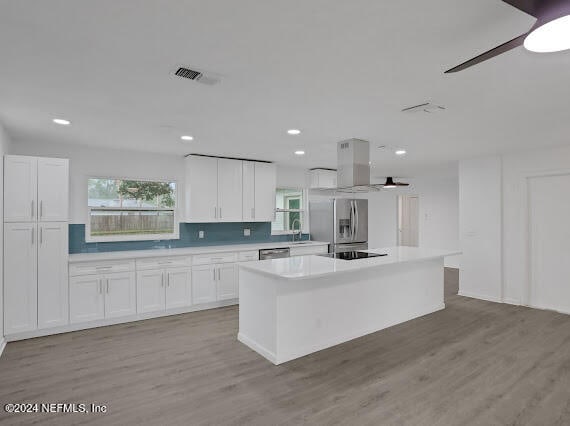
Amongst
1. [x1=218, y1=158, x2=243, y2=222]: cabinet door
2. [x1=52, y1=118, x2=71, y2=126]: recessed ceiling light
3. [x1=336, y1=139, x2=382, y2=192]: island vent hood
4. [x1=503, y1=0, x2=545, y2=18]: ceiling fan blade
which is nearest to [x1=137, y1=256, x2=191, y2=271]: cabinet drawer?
[x1=218, y1=158, x2=243, y2=222]: cabinet door

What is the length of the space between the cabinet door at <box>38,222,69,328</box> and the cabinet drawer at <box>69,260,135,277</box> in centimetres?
10

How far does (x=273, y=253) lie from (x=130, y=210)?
2335 mm

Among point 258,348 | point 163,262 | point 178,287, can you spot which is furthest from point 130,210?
point 258,348

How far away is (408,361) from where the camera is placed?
3.11 meters

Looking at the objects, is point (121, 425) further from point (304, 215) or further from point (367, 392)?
point (304, 215)

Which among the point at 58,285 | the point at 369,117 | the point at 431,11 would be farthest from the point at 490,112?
the point at 58,285

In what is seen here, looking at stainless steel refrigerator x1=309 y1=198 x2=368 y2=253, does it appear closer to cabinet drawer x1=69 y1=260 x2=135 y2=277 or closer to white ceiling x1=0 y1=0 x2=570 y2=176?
white ceiling x1=0 y1=0 x2=570 y2=176

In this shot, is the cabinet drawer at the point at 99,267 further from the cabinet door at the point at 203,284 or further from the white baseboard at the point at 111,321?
the cabinet door at the point at 203,284

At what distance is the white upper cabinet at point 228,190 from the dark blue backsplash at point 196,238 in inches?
12.7

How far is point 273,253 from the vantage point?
539cm

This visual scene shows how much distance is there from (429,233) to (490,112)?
6.02m

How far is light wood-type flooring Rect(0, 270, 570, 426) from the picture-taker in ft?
7.47

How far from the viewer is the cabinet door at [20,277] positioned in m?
3.53

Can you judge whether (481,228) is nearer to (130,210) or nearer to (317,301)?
(317,301)
